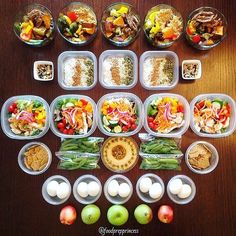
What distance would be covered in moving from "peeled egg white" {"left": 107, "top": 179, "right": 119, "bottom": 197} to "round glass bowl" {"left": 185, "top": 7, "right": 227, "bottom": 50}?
39.4 inches

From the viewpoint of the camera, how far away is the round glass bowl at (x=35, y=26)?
6.18 ft

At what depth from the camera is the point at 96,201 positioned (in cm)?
190

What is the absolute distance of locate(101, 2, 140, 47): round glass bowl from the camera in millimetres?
1890

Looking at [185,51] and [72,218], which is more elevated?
[185,51]

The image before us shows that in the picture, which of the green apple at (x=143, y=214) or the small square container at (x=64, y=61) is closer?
the green apple at (x=143, y=214)

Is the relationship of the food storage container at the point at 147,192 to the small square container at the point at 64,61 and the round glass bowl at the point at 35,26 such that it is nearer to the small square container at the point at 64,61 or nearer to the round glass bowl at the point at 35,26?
the small square container at the point at 64,61

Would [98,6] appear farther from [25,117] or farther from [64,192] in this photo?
[64,192]

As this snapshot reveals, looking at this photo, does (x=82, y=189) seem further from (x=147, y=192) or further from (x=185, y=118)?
(x=185, y=118)

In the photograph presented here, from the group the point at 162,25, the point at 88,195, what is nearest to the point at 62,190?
the point at 88,195

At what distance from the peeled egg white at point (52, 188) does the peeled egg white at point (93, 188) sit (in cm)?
21

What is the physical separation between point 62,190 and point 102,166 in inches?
11.2

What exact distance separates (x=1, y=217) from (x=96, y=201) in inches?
23.8

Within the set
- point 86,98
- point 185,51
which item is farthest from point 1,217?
point 185,51

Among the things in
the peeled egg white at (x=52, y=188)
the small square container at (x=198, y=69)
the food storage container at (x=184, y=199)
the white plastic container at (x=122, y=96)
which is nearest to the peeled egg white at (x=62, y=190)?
the peeled egg white at (x=52, y=188)
